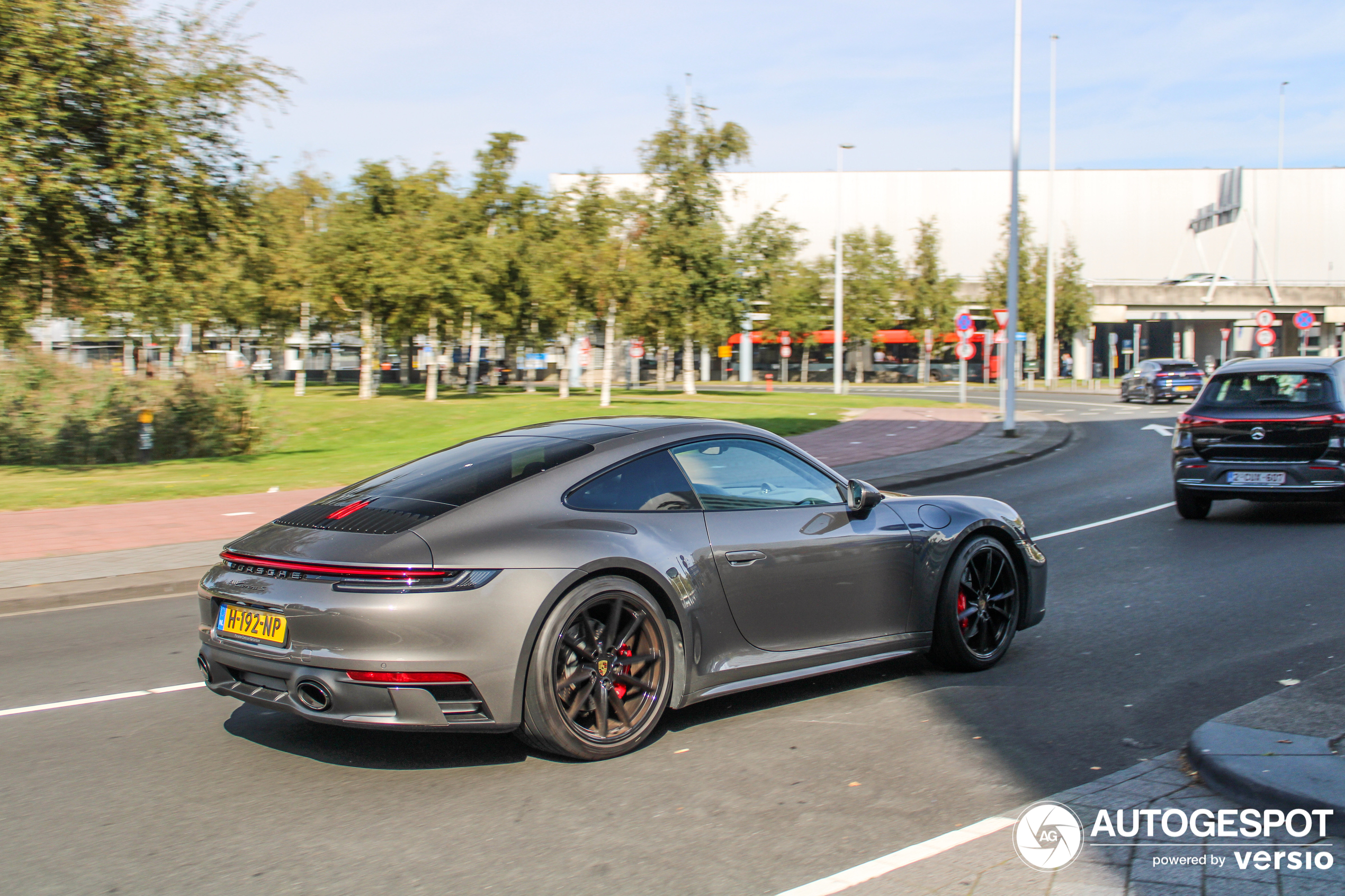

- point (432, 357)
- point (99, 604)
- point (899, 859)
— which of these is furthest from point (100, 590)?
point (432, 357)

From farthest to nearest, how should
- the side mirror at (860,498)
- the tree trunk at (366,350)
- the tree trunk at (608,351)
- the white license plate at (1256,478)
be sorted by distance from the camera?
the tree trunk at (366,350) → the tree trunk at (608,351) → the white license plate at (1256,478) → the side mirror at (860,498)

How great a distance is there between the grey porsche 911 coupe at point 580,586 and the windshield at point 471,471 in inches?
0.6

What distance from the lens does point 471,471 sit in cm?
499

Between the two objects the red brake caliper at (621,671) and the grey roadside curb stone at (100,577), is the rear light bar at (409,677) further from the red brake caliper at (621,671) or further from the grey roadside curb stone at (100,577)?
the grey roadside curb stone at (100,577)

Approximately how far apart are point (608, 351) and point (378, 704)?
121ft

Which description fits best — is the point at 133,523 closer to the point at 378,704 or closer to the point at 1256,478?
the point at 378,704

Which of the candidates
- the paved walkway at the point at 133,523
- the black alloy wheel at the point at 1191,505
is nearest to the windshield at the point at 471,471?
the paved walkway at the point at 133,523

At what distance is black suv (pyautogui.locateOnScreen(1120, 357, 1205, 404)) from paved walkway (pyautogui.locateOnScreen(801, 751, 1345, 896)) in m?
37.2

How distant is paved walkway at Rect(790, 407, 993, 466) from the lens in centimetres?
1988

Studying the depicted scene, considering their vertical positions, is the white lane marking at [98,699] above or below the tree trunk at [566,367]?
below

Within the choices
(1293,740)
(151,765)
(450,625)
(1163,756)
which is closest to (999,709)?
(1163,756)

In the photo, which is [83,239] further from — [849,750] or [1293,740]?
[1293,740]

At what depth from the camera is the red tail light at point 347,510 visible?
4.70 metres

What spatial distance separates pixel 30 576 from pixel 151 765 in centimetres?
551
